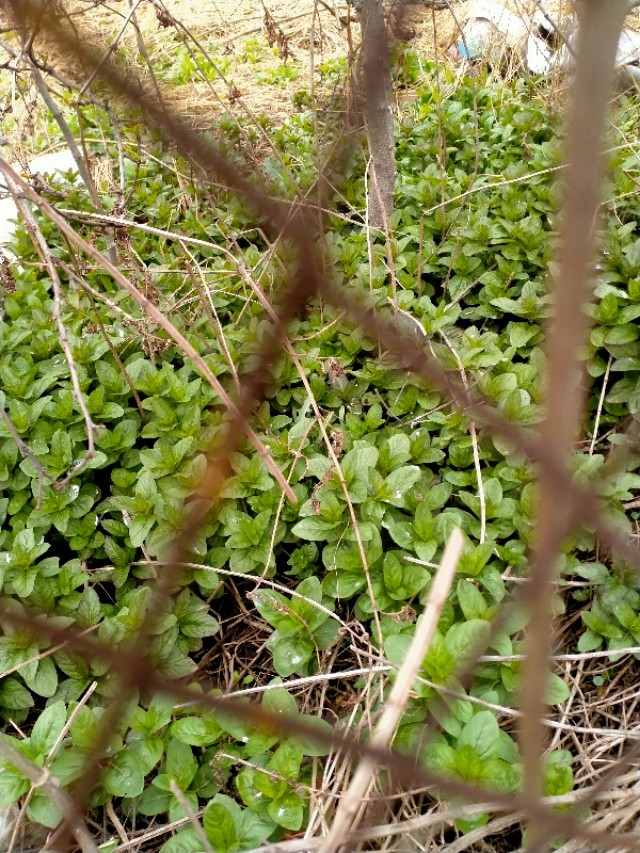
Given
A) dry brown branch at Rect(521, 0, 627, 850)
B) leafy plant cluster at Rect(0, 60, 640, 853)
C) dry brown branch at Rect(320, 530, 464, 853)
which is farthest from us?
leafy plant cluster at Rect(0, 60, 640, 853)

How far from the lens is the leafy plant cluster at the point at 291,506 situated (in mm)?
1160

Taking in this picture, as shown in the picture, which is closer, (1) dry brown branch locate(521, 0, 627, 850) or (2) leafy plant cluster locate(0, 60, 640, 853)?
(1) dry brown branch locate(521, 0, 627, 850)

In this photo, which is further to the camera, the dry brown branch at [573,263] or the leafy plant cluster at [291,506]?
the leafy plant cluster at [291,506]

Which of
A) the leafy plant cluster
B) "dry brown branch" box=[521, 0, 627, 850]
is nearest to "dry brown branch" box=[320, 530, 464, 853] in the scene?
"dry brown branch" box=[521, 0, 627, 850]

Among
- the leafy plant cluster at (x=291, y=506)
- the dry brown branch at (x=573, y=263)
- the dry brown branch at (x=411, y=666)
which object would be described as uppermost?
the dry brown branch at (x=573, y=263)

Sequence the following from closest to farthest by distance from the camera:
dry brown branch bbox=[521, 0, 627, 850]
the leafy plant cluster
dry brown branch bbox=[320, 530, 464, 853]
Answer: dry brown branch bbox=[521, 0, 627, 850], dry brown branch bbox=[320, 530, 464, 853], the leafy plant cluster

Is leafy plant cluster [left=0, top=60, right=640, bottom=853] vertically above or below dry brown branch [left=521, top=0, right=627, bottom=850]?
below

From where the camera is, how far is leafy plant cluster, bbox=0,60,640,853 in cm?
116

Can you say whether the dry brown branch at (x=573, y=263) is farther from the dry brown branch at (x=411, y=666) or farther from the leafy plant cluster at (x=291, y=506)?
the leafy plant cluster at (x=291, y=506)

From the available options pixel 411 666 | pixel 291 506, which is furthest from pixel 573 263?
pixel 291 506

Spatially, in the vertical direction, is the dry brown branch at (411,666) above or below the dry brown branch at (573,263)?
below

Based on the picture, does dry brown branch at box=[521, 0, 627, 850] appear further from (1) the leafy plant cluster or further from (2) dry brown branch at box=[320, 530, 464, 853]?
(1) the leafy plant cluster

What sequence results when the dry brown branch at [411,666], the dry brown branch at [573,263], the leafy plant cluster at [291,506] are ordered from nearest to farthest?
the dry brown branch at [573,263] → the dry brown branch at [411,666] → the leafy plant cluster at [291,506]

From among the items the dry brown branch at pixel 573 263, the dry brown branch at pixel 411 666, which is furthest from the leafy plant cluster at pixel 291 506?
the dry brown branch at pixel 573 263
